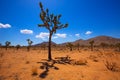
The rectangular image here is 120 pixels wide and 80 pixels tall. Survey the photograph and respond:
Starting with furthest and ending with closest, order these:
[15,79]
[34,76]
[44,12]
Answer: [44,12], [34,76], [15,79]

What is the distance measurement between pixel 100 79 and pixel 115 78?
1123 millimetres

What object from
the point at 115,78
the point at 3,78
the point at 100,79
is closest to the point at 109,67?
the point at 115,78

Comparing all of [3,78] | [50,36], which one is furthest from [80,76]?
[50,36]

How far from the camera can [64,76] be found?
7.82 meters

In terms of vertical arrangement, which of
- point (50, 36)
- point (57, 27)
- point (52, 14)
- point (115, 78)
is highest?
point (52, 14)

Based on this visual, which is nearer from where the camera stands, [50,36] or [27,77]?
[27,77]

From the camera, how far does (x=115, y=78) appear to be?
7707mm

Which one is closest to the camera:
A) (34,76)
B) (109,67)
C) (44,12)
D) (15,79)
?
(15,79)

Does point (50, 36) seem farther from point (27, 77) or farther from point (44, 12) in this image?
point (27, 77)

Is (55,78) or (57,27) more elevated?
(57,27)

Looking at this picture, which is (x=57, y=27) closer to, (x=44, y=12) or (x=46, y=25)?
(x=46, y=25)

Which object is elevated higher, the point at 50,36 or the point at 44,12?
the point at 44,12

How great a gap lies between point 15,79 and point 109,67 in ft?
26.1

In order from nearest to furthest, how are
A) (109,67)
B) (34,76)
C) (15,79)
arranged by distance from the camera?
(15,79), (34,76), (109,67)
